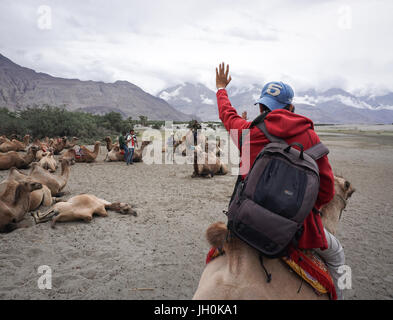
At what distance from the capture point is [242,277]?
1876mm

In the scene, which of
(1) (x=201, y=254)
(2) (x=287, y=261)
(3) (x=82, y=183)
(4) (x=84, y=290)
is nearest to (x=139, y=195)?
(3) (x=82, y=183)

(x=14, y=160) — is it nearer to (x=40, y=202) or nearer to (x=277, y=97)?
(x=40, y=202)

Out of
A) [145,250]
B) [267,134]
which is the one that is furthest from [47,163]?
[267,134]

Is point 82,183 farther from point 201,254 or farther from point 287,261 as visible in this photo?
point 287,261

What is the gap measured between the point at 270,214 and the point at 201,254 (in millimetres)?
3584

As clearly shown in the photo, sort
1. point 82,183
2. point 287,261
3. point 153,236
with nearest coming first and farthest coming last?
point 287,261
point 153,236
point 82,183

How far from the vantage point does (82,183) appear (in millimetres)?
10133

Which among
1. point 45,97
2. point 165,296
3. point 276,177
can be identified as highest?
point 45,97

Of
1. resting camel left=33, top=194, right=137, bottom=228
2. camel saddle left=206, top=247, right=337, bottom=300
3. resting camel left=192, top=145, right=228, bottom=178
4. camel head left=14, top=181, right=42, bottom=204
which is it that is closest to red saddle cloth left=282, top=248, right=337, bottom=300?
camel saddle left=206, top=247, right=337, bottom=300

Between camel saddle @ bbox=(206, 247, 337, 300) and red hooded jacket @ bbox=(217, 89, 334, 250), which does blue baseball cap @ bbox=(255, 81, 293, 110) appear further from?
camel saddle @ bbox=(206, 247, 337, 300)

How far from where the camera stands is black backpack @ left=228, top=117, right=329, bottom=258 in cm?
167

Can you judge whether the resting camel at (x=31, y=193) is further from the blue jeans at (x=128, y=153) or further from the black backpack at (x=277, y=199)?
the blue jeans at (x=128, y=153)

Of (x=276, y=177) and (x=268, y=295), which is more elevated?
(x=276, y=177)

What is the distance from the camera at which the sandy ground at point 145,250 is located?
12.8 ft
